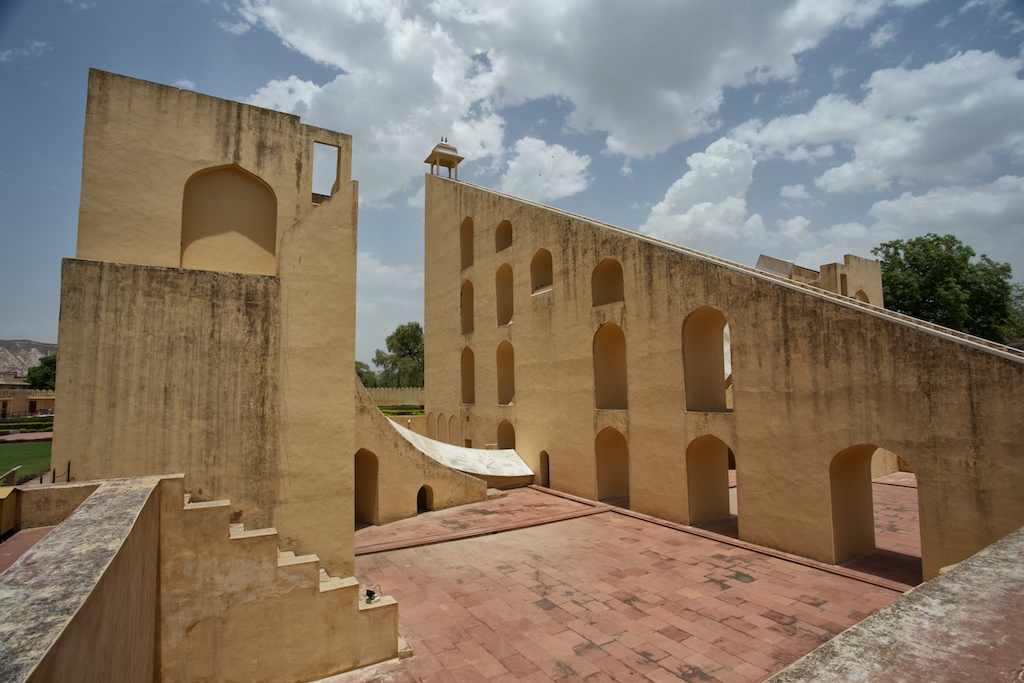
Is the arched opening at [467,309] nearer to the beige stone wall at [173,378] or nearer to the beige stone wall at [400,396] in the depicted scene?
the beige stone wall at [173,378]

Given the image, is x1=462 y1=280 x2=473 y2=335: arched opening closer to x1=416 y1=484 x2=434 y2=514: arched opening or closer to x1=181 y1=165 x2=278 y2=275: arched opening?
x1=416 y1=484 x2=434 y2=514: arched opening

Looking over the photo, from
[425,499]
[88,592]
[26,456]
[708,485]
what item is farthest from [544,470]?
[26,456]

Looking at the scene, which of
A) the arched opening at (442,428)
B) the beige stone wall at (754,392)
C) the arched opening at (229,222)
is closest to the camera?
the beige stone wall at (754,392)

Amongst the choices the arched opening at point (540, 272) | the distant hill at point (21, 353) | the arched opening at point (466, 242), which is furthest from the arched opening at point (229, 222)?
the distant hill at point (21, 353)

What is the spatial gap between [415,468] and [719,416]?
21.4 ft

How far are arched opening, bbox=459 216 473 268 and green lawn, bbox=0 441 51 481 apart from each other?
1362 cm

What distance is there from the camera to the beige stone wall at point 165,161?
20.8ft

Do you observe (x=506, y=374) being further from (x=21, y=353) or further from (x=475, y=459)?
(x=21, y=353)

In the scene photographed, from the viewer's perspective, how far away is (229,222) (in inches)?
284

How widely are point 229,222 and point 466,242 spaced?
1274 cm

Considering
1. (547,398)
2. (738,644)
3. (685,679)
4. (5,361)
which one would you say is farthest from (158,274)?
(5,361)

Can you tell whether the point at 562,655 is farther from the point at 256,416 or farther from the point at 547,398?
the point at 547,398

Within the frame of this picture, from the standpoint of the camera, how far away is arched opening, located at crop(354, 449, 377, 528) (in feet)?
37.3

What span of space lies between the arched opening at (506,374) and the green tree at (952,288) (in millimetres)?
20093
